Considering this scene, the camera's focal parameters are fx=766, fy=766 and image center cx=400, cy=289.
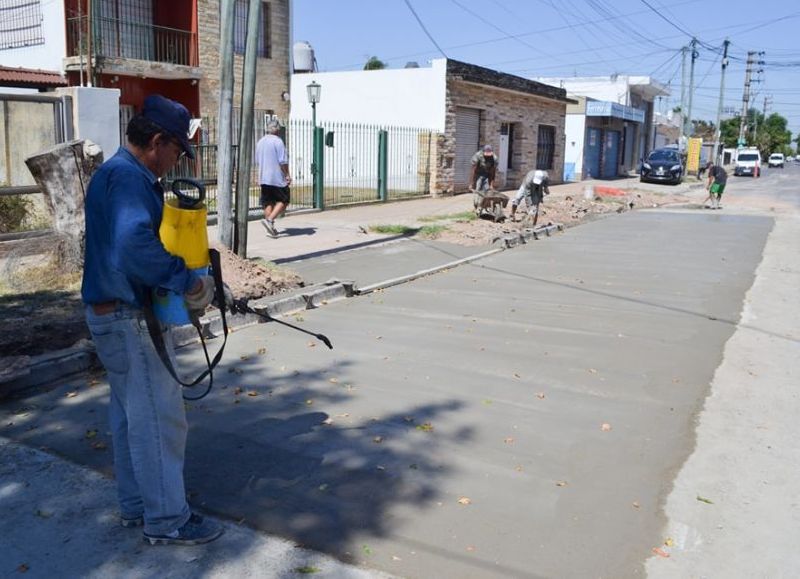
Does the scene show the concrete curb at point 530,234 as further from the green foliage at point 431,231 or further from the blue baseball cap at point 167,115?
the blue baseball cap at point 167,115

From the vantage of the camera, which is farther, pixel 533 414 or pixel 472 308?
pixel 472 308

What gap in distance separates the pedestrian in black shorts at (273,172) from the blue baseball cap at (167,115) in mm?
9064

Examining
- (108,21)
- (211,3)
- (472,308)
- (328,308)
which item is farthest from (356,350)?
(211,3)

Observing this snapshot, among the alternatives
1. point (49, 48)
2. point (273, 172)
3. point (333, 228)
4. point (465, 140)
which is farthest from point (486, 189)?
point (49, 48)

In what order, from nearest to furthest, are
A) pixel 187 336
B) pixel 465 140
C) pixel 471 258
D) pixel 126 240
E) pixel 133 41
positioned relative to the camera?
1. pixel 126 240
2. pixel 187 336
3. pixel 471 258
4. pixel 133 41
5. pixel 465 140

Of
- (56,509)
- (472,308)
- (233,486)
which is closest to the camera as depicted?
(56,509)

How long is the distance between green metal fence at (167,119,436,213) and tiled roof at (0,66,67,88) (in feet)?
12.7

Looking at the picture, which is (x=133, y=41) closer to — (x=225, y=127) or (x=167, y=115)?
(x=225, y=127)

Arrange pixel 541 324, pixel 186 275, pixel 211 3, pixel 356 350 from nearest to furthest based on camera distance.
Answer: pixel 186 275
pixel 356 350
pixel 541 324
pixel 211 3

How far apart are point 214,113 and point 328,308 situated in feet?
50.7

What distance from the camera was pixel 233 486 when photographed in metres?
4.02

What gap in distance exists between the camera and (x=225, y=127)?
30.0ft

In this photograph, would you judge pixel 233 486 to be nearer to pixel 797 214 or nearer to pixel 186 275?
pixel 186 275

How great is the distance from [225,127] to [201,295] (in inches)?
250
